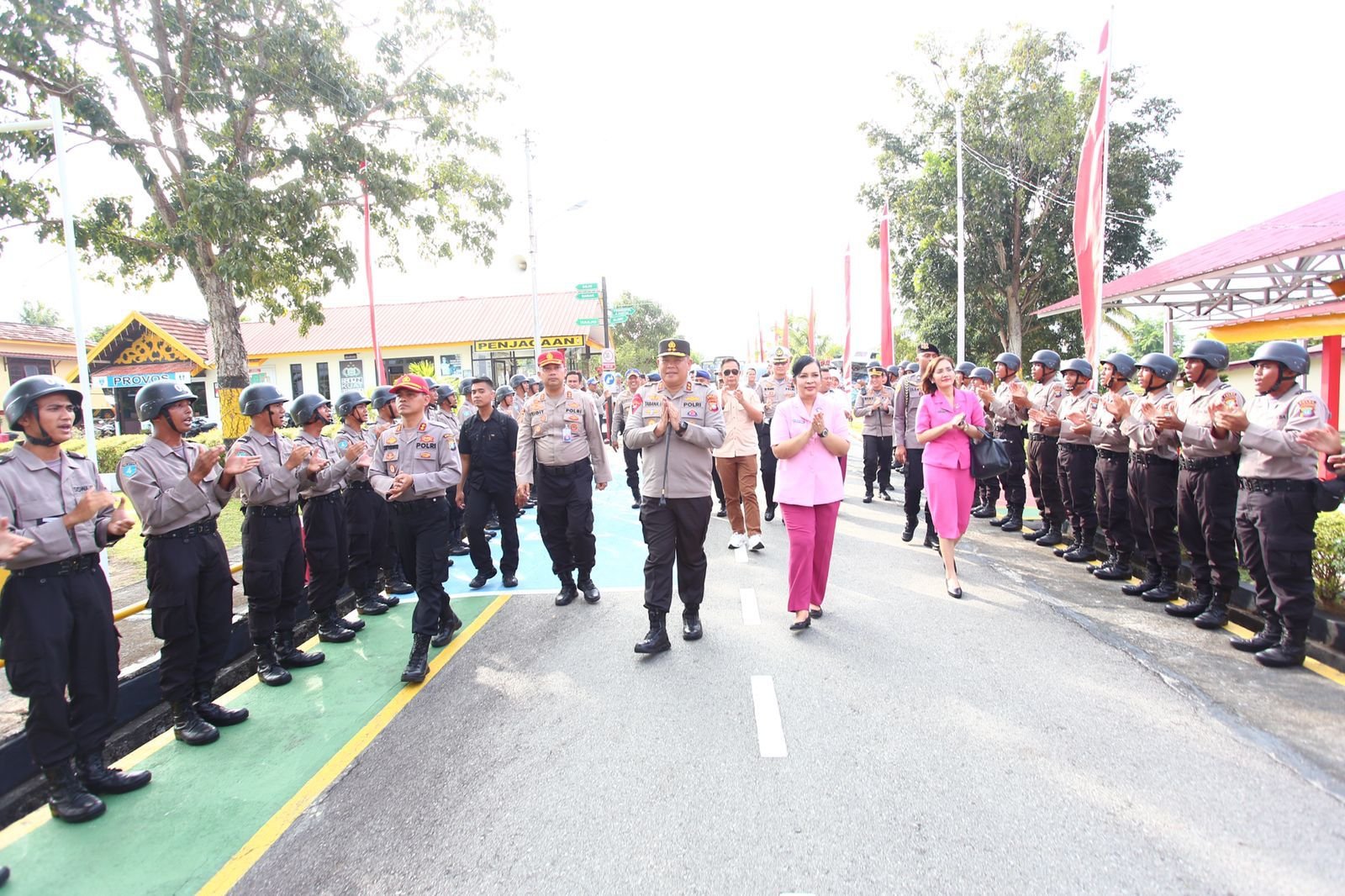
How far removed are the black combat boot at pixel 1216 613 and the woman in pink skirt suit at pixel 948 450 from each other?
164 centimetres

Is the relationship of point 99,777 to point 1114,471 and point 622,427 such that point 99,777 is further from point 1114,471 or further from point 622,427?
point 622,427

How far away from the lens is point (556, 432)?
21.4ft

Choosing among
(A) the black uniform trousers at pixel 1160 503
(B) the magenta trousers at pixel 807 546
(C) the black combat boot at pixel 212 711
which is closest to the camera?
(C) the black combat boot at pixel 212 711

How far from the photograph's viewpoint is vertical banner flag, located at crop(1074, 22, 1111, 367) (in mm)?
9188

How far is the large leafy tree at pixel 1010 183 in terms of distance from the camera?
23.9 m

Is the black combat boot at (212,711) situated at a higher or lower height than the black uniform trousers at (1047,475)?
lower

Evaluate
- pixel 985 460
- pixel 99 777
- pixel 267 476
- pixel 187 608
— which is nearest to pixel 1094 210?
pixel 985 460

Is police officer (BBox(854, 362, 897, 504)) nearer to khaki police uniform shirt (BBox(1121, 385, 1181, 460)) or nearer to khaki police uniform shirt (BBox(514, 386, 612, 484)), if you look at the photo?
khaki police uniform shirt (BBox(1121, 385, 1181, 460))

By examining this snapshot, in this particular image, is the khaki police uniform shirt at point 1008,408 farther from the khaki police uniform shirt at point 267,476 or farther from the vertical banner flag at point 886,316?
the vertical banner flag at point 886,316

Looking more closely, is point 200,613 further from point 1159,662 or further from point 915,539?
point 915,539

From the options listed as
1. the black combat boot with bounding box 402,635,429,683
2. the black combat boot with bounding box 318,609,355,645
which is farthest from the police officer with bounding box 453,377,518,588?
the black combat boot with bounding box 402,635,429,683

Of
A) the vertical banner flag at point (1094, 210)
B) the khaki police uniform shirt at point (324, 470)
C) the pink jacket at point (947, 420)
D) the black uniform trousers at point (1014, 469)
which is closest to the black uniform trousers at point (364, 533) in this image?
the khaki police uniform shirt at point (324, 470)

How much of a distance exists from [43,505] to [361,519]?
2.99 m

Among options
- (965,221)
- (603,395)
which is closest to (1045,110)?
(965,221)
